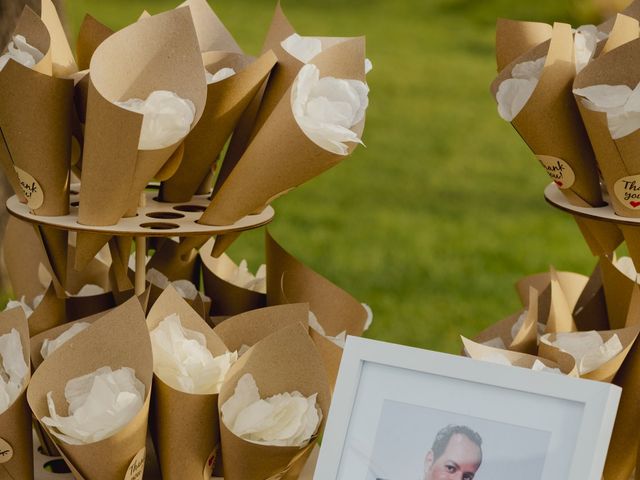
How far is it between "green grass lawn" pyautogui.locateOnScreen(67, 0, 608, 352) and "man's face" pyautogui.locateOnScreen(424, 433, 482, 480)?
2658mm

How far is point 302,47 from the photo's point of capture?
1.90 metres

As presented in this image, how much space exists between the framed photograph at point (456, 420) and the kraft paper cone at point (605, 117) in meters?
0.49

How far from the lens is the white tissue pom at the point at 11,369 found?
169cm

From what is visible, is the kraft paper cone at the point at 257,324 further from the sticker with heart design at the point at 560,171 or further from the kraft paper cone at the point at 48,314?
the sticker with heart design at the point at 560,171

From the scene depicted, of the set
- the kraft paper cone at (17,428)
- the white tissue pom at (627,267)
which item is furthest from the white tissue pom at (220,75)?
the white tissue pom at (627,267)

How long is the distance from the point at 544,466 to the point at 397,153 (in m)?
5.33

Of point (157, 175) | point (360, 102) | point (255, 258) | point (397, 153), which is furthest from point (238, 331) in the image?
point (397, 153)

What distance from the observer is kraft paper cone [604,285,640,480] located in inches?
70.2

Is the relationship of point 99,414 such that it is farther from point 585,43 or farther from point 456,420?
point 585,43

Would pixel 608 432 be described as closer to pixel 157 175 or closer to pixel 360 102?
pixel 360 102

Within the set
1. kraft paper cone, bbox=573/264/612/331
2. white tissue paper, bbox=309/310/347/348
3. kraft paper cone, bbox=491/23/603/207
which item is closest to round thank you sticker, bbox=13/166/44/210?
white tissue paper, bbox=309/310/347/348

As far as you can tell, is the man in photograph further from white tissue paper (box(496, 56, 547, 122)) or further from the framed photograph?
white tissue paper (box(496, 56, 547, 122))

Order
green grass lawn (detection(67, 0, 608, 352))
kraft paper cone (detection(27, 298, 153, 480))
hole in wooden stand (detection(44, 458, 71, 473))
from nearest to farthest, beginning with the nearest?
kraft paper cone (detection(27, 298, 153, 480))
hole in wooden stand (detection(44, 458, 71, 473))
green grass lawn (detection(67, 0, 608, 352))

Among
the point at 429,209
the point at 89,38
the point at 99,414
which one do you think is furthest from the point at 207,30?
the point at 429,209
